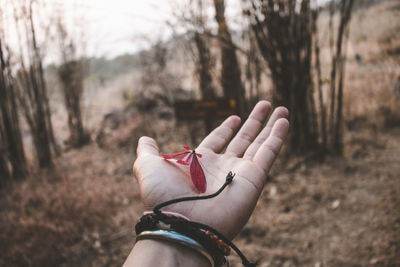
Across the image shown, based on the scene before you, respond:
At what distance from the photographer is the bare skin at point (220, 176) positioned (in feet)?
3.03

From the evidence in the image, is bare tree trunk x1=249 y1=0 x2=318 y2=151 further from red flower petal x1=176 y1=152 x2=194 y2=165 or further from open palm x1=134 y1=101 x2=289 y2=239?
red flower petal x1=176 y1=152 x2=194 y2=165

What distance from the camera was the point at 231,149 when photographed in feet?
4.34

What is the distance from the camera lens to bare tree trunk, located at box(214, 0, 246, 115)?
2.87 metres

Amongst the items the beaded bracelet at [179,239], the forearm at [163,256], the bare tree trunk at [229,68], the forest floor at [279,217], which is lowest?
the forest floor at [279,217]

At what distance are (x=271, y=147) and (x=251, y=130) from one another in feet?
0.73

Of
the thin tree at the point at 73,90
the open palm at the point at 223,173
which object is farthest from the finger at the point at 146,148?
the thin tree at the point at 73,90

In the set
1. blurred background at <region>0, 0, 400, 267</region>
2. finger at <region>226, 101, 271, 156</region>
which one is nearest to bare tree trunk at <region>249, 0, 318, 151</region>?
blurred background at <region>0, 0, 400, 267</region>

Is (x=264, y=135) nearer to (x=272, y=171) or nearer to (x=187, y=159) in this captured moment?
(x=187, y=159)

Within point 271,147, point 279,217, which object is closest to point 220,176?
point 271,147

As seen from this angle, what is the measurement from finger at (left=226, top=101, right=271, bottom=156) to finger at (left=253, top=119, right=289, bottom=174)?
151 mm

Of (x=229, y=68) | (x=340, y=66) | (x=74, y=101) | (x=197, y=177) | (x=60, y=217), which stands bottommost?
(x=60, y=217)

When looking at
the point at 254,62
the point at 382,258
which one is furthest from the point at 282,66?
the point at 382,258

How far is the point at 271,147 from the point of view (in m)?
1.13

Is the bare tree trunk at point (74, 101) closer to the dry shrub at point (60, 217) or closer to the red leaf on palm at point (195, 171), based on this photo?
the dry shrub at point (60, 217)
